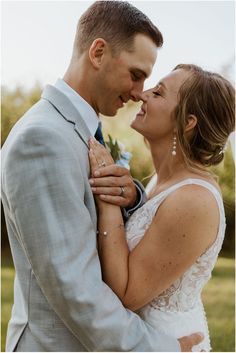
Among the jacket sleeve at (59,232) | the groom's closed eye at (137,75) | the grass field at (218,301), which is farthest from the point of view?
the grass field at (218,301)

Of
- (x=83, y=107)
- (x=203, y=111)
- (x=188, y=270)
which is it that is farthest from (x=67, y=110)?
(x=188, y=270)

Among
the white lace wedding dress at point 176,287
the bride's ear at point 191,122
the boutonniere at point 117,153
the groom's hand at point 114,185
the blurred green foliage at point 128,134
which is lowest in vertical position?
the blurred green foliage at point 128,134

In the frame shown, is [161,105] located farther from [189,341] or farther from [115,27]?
[189,341]

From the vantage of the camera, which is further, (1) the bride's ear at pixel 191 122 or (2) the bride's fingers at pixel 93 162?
(1) the bride's ear at pixel 191 122

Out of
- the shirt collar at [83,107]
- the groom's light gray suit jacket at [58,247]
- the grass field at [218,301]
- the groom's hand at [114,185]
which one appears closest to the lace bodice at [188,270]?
the groom's hand at [114,185]

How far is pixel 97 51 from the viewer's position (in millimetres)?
2789

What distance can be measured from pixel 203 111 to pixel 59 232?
1.06 meters

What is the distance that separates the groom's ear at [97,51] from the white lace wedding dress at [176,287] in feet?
2.32

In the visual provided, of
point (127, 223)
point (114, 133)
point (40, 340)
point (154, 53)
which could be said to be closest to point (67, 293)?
point (40, 340)

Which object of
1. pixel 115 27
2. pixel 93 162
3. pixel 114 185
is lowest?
pixel 114 185

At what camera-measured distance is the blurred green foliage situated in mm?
9344

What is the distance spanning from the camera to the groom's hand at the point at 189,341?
8.92 ft

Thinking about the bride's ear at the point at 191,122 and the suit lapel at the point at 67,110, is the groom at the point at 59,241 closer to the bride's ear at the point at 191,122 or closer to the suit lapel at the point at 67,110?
the suit lapel at the point at 67,110

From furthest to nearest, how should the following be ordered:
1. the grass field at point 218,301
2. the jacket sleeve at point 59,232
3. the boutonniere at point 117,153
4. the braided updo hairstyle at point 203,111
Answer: the grass field at point 218,301 < the boutonniere at point 117,153 < the braided updo hairstyle at point 203,111 < the jacket sleeve at point 59,232
